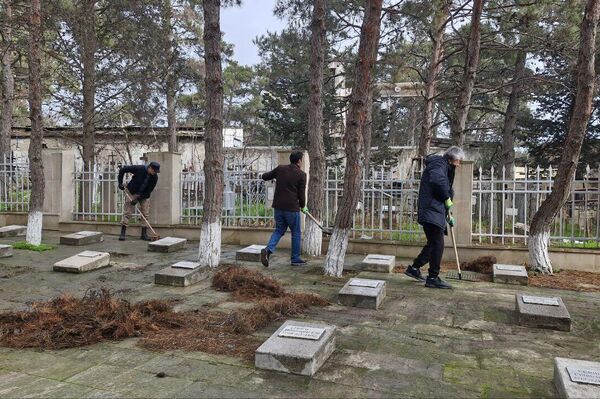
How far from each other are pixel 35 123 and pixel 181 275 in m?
5.29

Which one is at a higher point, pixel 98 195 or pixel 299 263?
pixel 98 195

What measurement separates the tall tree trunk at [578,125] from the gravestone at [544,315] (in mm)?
2938

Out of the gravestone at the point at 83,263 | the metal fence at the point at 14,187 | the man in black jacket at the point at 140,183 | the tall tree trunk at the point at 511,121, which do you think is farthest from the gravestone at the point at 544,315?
the metal fence at the point at 14,187

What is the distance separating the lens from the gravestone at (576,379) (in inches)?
116

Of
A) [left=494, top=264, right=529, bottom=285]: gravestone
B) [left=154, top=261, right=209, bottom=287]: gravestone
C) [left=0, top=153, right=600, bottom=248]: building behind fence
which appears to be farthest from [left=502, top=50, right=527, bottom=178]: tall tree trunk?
[left=154, top=261, right=209, bottom=287]: gravestone

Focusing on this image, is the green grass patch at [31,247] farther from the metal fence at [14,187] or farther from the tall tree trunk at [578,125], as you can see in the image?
the tall tree trunk at [578,125]

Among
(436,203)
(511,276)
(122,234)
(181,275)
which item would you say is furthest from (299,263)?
(122,234)

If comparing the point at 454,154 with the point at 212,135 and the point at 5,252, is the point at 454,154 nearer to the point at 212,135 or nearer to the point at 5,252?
the point at 212,135

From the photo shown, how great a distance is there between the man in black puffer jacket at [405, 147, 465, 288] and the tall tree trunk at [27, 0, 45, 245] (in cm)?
751

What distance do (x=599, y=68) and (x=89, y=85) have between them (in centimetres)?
1665

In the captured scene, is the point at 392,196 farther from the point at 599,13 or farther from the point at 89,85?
the point at 89,85

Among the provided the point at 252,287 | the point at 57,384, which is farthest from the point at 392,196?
the point at 57,384

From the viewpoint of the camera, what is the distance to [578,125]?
736 cm

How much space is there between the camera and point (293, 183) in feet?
26.7
